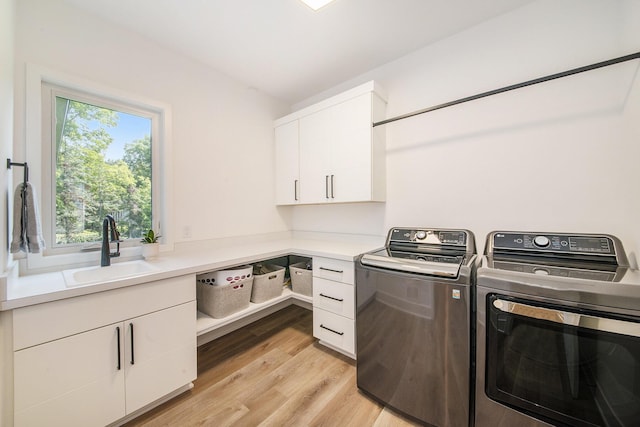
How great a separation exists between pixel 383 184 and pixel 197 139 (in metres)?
1.79

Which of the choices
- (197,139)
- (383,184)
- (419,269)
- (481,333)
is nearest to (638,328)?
(481,333)

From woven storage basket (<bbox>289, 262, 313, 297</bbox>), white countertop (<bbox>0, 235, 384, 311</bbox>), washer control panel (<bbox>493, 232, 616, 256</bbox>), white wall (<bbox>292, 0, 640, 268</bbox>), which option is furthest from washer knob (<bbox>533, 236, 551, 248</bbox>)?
woven storage basket (<bbox>289, 262, 313, 297</bbox>)

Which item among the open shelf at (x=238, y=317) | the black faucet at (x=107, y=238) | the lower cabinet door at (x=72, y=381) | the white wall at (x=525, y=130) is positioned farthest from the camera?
the open shelf at (x=238, y=317)

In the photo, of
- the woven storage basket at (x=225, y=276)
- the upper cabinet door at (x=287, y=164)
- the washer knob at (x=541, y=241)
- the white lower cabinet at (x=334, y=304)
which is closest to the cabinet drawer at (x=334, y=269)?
the white lower cabinet at (x=334, y=304)

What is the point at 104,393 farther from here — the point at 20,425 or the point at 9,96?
the point at 9,96

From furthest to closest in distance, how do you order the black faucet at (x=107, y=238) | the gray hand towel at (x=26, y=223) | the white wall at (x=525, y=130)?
the black faucet at (x=107, y=238) < the white wall at (x=525, y=130) < the gray hand towel at (x=26, y=223)

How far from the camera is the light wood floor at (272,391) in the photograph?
140 cm

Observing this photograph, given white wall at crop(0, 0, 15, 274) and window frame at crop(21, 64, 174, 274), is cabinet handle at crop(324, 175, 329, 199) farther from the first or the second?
white wall at crop(0, 0, 15, 274)

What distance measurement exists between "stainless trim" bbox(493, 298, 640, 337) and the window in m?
2.52

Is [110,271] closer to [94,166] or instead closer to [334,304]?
[94,166]

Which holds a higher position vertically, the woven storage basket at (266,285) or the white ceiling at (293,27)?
the white ceiling at (293,27)

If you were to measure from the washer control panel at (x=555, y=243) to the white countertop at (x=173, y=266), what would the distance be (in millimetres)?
968

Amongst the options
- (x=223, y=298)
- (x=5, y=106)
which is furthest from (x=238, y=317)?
(x=5, y=106)

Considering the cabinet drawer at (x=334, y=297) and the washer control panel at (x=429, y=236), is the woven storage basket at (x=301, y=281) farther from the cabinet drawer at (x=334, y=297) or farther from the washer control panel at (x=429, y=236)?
the washer control panel at (x=429, y=236)
